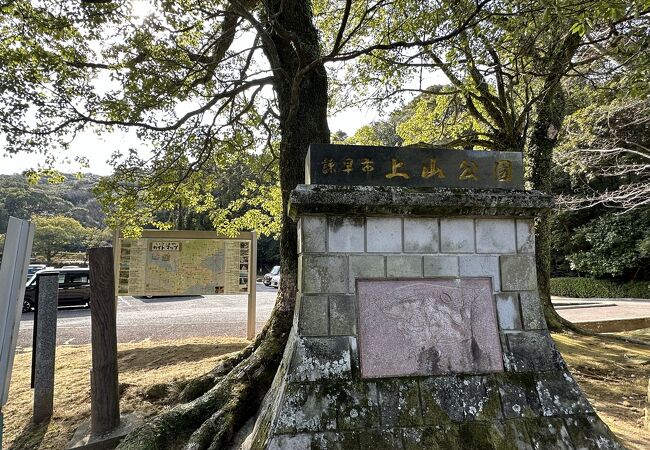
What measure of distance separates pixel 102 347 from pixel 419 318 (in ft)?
10.7

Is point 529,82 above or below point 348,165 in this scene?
above

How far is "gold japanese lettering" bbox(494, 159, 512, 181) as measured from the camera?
280 centimetres

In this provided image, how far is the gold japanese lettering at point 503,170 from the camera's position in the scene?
2803mm

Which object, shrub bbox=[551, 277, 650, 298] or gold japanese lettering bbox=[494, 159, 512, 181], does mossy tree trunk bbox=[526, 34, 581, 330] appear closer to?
gold japanese lettering bbox=[494, 159, 512, 181]

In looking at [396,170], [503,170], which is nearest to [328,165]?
[396,170]

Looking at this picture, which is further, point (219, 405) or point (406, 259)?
point (219, 405)

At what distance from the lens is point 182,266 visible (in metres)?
6.98

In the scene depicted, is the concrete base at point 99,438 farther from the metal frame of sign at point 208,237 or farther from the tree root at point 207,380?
the metal frame of sign at point 208,237

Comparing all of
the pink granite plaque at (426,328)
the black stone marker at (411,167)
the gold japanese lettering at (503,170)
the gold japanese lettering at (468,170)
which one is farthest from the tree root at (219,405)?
the gold japanese lettering at (503,170)

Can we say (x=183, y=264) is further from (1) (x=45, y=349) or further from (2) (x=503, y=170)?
(2) (x=503, y=170)

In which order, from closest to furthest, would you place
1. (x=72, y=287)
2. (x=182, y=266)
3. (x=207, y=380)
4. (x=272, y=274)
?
(x=207, y=380) → (x=182, y=266) → (x=72, y=287) → (x=272, y=274)

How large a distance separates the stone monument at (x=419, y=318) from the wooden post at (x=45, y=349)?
325 centimetres

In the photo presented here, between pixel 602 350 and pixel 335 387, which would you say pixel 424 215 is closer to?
pixel 335 387

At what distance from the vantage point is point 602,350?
21.9 ft
